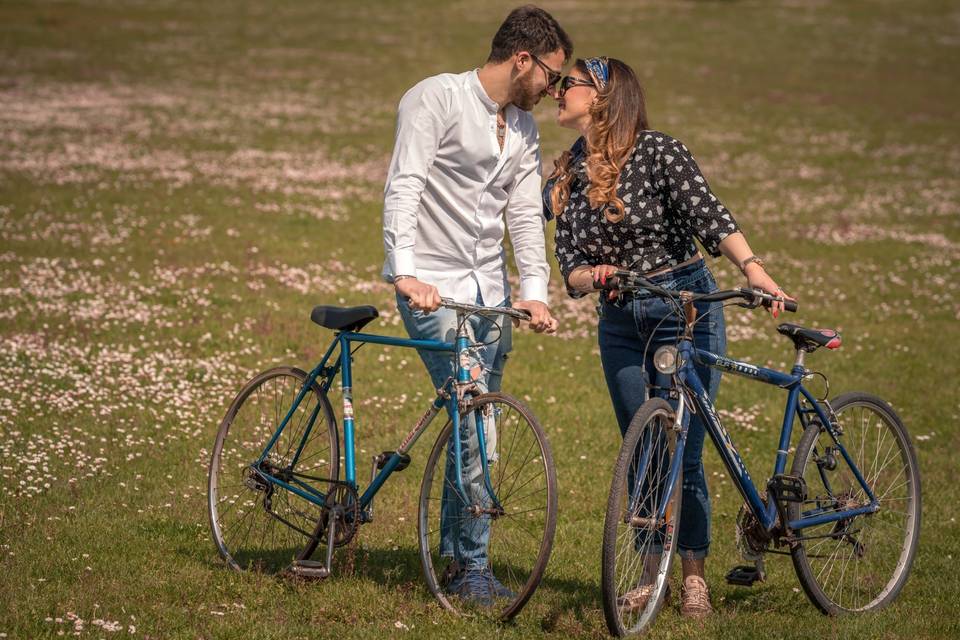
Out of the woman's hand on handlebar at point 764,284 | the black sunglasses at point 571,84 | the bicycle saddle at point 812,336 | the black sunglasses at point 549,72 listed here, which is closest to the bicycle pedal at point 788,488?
the bicycle saddle at point 812,336

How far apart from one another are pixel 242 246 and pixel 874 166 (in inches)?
692

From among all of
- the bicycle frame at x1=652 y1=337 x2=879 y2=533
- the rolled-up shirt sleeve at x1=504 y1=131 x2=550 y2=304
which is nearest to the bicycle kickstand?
the rolled-up shirt sleeve at x1=504 y1=131 x2=550 y2=304

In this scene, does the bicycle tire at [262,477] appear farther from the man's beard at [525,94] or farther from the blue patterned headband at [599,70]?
the blue patterned headband at [599,70]

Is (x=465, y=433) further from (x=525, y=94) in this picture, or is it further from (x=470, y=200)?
(x=525, y=94)

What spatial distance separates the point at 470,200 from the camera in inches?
259

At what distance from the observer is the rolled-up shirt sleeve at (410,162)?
20.5ft

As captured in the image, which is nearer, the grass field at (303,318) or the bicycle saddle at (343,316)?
the bicycle saddle at (343,316)

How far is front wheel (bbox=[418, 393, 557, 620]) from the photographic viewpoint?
245 inches

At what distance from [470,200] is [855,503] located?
9.19 feet

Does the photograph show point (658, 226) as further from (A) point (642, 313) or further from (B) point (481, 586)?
(B) point (481, 586)

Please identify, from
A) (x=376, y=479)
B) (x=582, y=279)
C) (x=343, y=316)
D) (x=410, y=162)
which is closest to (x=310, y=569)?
(x=376, y=479)

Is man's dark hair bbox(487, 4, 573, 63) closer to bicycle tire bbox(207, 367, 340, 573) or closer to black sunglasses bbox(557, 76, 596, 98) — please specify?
black sunglasses bbox(557, 76, 596, 98)

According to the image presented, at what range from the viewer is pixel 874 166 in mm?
28812

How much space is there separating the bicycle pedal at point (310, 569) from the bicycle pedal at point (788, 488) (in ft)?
8.23
